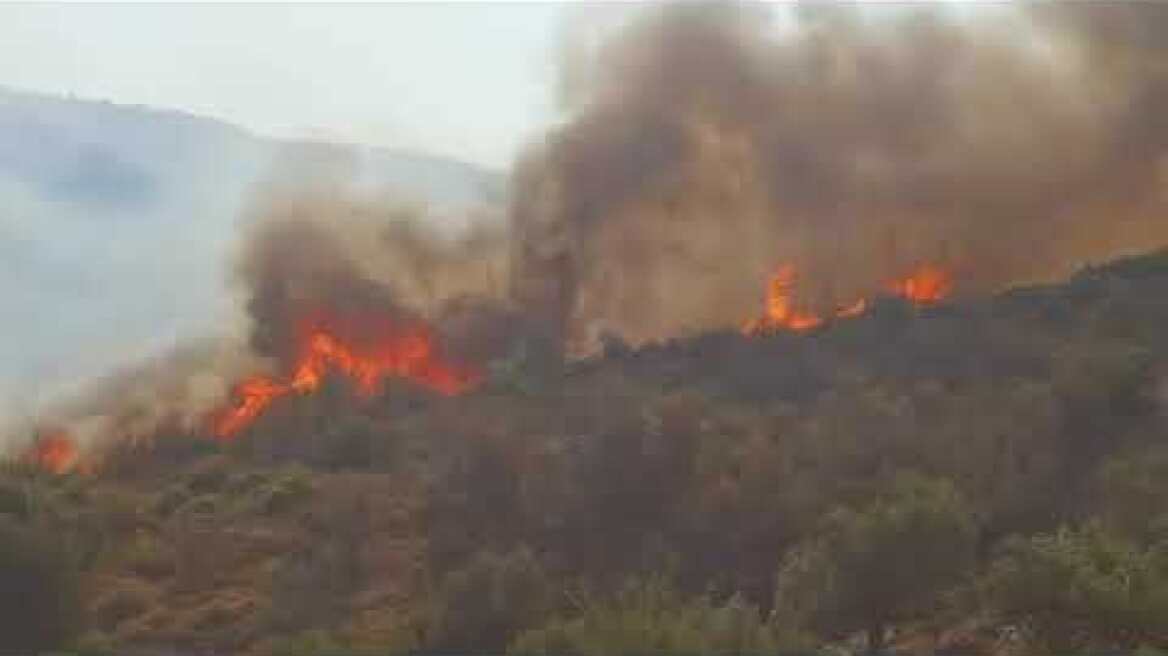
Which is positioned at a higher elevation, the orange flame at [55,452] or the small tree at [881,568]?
the orange flame at [55,452]

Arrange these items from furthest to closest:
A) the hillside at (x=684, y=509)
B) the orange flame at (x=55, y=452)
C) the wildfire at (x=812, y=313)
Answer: the wildfire at (x=812, y=313), the orange flame at (x=55, y=452), the hillside at (x=684, y=509)

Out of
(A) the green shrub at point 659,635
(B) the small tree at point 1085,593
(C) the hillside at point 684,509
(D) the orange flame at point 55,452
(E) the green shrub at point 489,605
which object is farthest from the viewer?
(D) the orange flame at point 55,452

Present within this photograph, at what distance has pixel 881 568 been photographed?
2973 cm

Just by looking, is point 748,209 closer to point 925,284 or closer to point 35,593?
point 925,284

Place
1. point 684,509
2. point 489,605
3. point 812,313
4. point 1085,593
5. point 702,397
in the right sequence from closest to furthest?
point 1085,593, point 489,605, point 684,509, point 702,397, point 812,313

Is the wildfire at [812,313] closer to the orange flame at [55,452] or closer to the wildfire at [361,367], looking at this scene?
the wildfire at [361,367]

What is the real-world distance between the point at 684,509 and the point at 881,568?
1169 cm

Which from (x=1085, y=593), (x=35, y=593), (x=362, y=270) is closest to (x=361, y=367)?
(x=362, y=270)

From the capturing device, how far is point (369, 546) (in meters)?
44.3

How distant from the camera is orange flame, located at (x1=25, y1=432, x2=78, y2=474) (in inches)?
2731

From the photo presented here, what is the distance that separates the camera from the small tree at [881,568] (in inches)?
1165

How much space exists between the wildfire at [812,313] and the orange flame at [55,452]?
32.7 meters

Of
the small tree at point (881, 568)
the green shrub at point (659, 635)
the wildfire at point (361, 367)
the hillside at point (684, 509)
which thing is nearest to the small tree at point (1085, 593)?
the hillside at point (684, 509)

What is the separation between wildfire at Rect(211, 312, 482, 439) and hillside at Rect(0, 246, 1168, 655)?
2.77 meters
